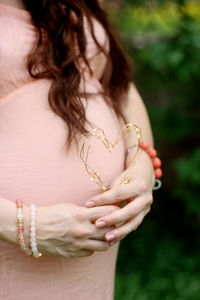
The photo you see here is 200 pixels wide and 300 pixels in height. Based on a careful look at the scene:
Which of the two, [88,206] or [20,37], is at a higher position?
[20,37]

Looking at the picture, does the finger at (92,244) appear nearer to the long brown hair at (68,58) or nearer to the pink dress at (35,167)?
the pink dress at (35,167)

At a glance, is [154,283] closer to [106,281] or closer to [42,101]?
[106,281]

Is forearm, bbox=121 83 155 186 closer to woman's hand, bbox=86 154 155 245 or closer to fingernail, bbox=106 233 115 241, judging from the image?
woman's hand, bbox=86 154 155 245

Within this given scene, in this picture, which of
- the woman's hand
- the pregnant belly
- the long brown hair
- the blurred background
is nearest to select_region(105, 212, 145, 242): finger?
the woman's hand

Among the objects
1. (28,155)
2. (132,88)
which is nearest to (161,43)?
(132,88)

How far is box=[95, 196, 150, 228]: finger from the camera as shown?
1.12m

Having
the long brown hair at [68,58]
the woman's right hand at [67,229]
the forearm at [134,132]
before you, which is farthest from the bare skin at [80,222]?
the long brown hair at [68,58]

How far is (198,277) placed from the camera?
2.70m

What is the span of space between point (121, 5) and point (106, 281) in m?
2.10

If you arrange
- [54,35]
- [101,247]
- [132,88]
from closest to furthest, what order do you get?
[101,247]
[54,35]
[132,88]

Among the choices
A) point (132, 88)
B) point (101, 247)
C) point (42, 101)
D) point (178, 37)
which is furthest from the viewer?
point (178, 37)

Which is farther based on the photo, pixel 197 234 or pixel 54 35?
pixel 197 234

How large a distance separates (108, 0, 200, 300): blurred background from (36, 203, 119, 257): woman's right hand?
1.41m

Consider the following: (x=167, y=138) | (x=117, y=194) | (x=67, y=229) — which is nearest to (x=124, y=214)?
(x=117, y=194)
